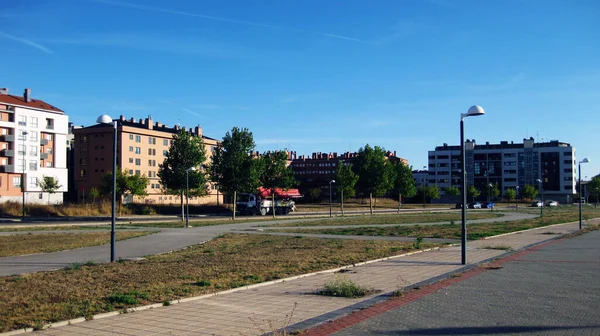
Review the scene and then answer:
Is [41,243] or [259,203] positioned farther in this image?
[259,203]

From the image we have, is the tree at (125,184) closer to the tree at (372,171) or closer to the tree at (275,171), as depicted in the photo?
the tree at (275,171)

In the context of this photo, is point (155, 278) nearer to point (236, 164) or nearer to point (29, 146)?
point (236, 164)

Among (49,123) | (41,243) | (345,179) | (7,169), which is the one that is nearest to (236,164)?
(345,179)

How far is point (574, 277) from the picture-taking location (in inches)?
520

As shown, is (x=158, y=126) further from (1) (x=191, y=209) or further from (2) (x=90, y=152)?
(1) (x=191, y=209)

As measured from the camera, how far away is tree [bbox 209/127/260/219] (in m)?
50.1

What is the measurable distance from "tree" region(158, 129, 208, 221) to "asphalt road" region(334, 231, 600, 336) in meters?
36.5

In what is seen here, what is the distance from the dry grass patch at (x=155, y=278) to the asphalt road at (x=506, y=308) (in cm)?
404

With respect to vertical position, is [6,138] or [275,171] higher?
[6,138]

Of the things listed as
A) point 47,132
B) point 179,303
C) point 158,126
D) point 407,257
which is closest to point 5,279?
point 179,303

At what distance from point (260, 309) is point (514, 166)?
143190 millimetres

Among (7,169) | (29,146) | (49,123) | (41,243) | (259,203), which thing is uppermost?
(49,123)

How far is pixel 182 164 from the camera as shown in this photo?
47.7 metres

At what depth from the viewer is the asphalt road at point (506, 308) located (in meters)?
A: 7.79
